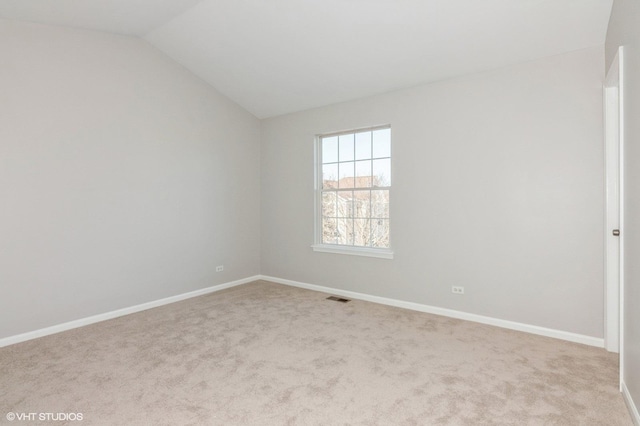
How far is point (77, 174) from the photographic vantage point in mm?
3609

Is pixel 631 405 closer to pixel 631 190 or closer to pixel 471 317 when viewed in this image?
pixel 631 190

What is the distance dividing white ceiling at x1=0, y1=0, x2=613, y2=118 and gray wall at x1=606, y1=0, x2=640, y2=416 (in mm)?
733

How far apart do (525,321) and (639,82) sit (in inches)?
90.0

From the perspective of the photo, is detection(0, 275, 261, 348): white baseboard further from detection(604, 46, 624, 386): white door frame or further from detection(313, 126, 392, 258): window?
detection(604, 46, 624, 386): white door frame

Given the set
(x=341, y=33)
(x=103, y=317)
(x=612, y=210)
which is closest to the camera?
(x=612, y=210)

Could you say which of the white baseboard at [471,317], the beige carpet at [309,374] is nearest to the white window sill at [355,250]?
the white baseboard at [471,317]

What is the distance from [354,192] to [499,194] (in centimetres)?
179

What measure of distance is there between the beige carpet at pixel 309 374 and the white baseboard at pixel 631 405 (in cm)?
5

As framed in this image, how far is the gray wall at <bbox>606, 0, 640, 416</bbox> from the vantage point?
1938mm

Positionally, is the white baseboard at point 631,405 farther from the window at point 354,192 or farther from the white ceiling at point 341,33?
the white ceiling at point 341,33

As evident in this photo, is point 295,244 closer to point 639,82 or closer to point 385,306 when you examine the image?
point 385,306

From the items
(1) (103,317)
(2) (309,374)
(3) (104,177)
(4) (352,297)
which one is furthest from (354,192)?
(1) (103,317)

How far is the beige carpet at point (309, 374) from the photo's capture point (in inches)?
81.1

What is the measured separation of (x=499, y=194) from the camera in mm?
3494
